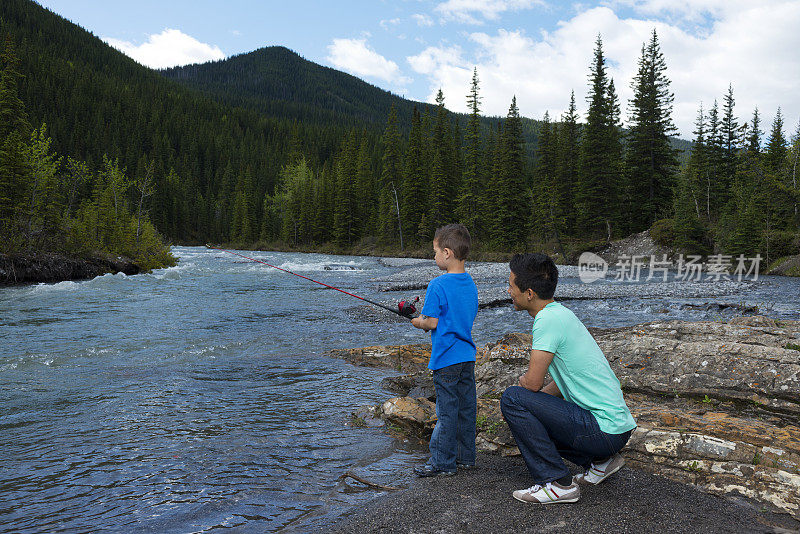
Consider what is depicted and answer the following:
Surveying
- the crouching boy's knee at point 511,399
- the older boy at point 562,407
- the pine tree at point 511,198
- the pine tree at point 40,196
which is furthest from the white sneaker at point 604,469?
the pine tree at point 511,198

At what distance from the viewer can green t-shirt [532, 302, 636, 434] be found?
11.4 feet

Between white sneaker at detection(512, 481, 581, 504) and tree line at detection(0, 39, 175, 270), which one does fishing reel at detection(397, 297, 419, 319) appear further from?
tree line at detection(0, 39, 175, 270)

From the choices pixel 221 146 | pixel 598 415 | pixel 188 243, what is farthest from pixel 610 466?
pixel 221 146

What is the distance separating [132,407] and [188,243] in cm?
11361

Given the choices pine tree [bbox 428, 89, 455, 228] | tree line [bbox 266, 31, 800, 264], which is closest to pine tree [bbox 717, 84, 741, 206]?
tree line [bbox 266, 31, 800, 264]

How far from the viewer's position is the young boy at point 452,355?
4.25 metres

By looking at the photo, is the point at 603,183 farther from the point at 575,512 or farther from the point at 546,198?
the point at 575,512

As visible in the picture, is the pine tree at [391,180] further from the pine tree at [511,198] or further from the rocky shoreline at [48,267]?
the rocky shoreline at [48,267]

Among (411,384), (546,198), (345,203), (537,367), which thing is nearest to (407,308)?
(537,367)

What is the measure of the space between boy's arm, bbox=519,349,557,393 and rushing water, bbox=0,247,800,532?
1.69 m

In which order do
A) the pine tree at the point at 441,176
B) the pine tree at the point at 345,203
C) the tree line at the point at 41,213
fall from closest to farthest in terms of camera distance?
the tree line at the point at 41,213
the pine tree at the point at 441,176
the pine tree at the point at 345,203

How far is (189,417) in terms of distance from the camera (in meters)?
6.28

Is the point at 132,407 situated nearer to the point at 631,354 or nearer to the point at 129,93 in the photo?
the point at 631,354

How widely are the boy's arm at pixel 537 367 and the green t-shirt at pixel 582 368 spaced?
0.04m
